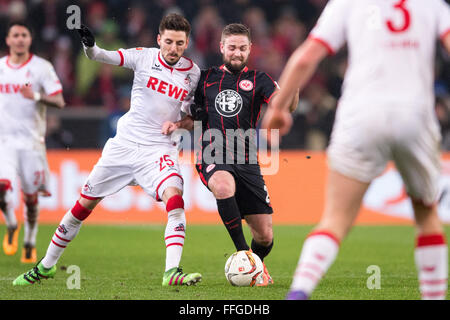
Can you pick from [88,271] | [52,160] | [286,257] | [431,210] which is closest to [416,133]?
[431,210]

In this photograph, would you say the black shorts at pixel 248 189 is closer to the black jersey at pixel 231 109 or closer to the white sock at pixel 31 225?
the black jersey at pixel 231 109

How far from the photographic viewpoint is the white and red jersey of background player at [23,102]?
878 cm

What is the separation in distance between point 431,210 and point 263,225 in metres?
2.62

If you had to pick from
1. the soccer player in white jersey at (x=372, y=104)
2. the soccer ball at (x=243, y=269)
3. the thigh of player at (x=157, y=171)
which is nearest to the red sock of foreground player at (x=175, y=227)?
the thigh of player at (x=157, y=171)

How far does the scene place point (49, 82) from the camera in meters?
8.73

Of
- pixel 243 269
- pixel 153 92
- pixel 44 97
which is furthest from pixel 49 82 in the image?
pixel 243 269

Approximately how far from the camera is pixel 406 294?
5.81 metres

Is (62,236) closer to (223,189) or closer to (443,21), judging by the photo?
(223,189)

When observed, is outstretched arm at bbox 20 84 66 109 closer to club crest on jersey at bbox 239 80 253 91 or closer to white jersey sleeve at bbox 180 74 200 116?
white jersey sleeve at bbox 180 74 200 116

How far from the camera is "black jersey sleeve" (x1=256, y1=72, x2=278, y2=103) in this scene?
22.3 feet

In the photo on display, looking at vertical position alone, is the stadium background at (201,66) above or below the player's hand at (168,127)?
above

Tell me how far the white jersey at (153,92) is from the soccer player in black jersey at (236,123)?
0.17 meters

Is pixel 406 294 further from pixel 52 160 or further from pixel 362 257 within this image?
pixel 52 160

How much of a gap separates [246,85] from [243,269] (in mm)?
1776
